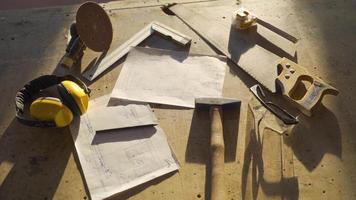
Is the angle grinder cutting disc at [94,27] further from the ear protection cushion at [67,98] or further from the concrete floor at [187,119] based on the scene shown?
the ear protection cushion at [67,98]

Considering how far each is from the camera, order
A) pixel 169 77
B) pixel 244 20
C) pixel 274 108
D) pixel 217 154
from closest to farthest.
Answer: pixel 217 154
pixel 274 108
pixel 169 77
pixel 244 20

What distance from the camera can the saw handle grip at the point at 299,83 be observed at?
1.25 m

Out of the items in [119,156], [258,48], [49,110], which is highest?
[258,48]

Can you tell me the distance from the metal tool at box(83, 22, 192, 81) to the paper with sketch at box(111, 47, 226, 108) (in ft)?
0.14

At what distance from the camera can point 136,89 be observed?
4.52 ft

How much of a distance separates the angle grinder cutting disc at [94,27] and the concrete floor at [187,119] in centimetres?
6

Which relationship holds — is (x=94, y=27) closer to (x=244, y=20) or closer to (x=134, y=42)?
(x=134, y=42)

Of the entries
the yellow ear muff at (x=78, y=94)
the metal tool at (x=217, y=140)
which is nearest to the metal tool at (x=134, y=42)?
the yellow ear muff at (x=78, y=94)

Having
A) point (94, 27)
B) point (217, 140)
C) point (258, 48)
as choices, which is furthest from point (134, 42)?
point (217, 140)

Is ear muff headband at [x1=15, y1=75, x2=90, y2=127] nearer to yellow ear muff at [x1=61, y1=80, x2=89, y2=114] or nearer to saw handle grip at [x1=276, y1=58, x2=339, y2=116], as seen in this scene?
yellow ear muff at [x1=61, y1=80, x2=89, y2=114]

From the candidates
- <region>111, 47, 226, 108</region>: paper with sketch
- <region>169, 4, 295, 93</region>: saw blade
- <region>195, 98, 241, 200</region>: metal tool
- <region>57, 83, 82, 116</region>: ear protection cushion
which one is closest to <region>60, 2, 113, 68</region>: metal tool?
<region>111, 47, 226, 108</region>: paper with sketch

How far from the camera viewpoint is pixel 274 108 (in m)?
1.25

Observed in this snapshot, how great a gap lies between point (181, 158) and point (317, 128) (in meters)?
0.46

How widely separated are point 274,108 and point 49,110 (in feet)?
2.39
